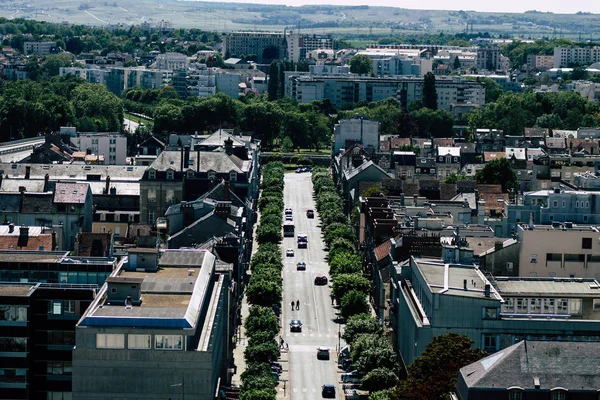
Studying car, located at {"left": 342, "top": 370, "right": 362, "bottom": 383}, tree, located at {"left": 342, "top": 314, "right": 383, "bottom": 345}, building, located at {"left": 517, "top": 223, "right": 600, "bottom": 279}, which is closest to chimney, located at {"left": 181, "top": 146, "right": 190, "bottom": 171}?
tree, located at {"left": 342, "top": 314, "right": 383, "bottom": 345}

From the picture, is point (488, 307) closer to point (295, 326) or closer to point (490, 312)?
point (490, 312)

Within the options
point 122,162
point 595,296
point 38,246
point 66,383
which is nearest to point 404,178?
point 122,162

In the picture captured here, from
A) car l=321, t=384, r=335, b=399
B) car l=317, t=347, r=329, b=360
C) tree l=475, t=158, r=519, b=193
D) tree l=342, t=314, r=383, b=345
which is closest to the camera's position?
car l=321, t=384, r=335, b=399

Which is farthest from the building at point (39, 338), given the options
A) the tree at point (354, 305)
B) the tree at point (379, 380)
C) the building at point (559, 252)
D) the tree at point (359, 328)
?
the tree at point (354, 305)

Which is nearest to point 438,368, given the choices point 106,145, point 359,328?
point 359,328

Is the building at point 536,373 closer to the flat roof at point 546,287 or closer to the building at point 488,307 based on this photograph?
the building at point 488,307

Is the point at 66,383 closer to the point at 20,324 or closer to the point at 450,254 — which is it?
the point at 20,324

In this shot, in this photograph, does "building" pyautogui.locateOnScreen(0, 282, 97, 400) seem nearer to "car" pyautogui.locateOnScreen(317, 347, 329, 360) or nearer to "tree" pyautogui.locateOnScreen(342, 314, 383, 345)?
"car" pyautogui.locateOnScreen(317, 347, 329, 360)
